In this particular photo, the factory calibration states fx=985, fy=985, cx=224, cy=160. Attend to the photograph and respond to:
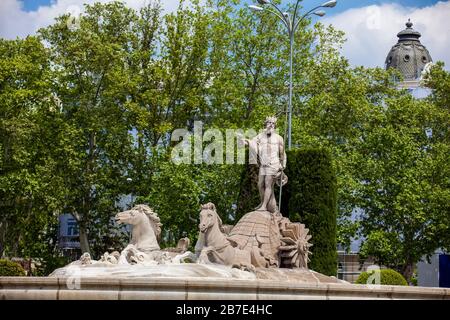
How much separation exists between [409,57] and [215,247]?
2513 inches

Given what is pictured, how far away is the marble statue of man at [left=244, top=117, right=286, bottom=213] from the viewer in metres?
24.0

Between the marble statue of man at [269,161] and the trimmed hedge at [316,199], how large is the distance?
4.93 metres

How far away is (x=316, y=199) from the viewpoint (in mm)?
29109

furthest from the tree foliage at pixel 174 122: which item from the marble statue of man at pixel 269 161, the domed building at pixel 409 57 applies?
the domed building at pixel 409 57

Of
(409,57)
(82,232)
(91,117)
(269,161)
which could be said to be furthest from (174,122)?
(409,57)

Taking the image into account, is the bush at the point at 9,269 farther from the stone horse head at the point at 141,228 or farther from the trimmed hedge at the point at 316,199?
the trimmed hedge at the point at 316,199

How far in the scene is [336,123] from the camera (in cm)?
4266

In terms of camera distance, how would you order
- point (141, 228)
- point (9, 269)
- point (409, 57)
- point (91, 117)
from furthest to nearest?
point (409, 57) < point (91, 117) < point (9, 269) < point (141, 228)

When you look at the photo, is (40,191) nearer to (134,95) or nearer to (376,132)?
(134,95)

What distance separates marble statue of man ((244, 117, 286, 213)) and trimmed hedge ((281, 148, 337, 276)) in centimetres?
493

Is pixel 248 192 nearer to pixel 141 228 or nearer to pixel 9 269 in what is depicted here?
pixel 9 269
